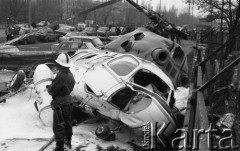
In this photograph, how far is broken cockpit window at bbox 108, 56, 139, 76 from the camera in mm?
8243

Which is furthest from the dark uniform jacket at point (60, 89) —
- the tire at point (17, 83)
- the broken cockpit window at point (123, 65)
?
the tire at point (17, 83)

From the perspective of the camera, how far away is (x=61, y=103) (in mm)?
6480

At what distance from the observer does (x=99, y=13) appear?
76188 mm

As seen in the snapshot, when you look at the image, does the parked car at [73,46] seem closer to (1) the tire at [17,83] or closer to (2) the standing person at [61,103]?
(1) the tire at [17,83]

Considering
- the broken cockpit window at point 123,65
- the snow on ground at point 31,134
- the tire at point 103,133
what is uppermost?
the broken cockpit window at point 123,65

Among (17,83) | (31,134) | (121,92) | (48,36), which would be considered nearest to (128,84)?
(121,92)

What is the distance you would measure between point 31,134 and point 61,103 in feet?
4.77

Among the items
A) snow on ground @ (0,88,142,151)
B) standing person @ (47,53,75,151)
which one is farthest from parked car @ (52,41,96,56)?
standing person @ (47,53,75,151)

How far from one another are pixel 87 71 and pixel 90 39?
986 cm

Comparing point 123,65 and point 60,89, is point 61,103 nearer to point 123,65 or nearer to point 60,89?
point 60,89

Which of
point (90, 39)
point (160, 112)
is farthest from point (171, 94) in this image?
point (90, 39)

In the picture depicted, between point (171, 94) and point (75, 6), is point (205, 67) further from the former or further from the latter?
point (75, 6)

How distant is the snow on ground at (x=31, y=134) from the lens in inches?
266

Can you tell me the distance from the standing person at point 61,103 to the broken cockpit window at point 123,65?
1.83 m
